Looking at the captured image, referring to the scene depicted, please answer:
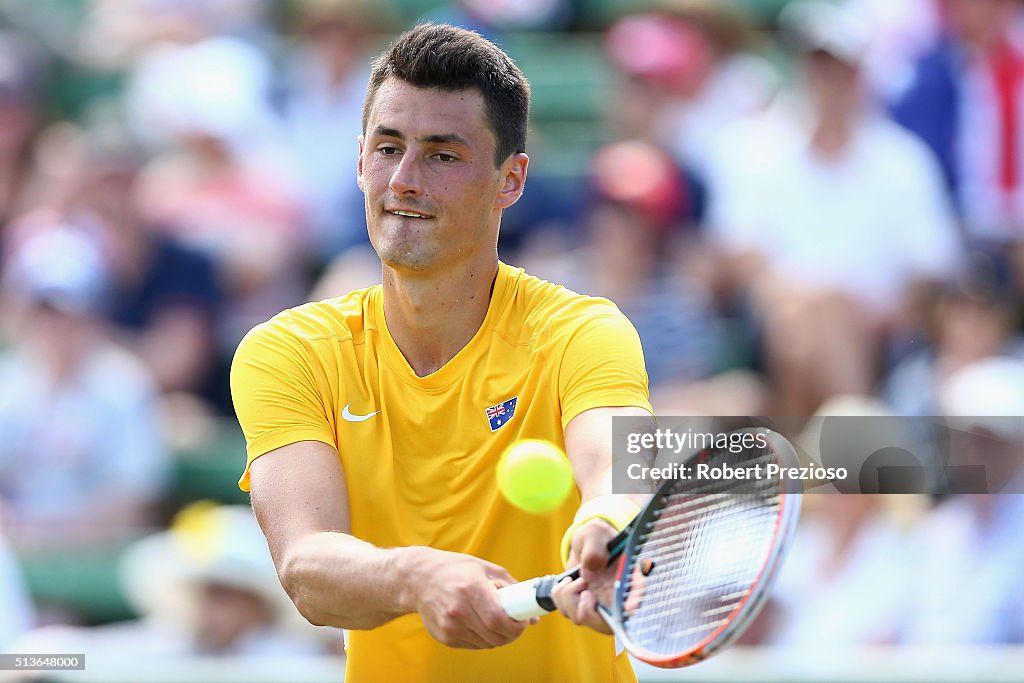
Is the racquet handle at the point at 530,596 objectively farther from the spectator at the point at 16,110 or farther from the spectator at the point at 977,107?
the spectator at the point at 16,110

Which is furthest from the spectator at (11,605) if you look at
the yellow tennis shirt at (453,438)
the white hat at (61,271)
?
the yellow tennis shirt at (453,438)

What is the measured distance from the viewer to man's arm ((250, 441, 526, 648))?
2.80 metres

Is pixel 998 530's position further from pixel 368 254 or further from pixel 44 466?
pixel 44 466

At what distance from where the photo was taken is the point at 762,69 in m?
7.89

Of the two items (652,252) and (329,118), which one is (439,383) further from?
(329,118)

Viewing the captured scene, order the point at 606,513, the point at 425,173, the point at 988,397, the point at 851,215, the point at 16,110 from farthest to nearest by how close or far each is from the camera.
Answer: the point at 16,110 → the point at 851,215 → the point at 988,397 → the point at 425,173 → the point at 606,513

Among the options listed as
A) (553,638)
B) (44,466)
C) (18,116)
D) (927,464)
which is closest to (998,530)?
(927,464)

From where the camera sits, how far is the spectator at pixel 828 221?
633 centimetres

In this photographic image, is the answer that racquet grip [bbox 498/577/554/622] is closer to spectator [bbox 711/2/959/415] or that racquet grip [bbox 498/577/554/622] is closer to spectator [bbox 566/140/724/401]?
spectator [bbox 566/140/724/401]

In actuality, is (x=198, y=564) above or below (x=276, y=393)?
above

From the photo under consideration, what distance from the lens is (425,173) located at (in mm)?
3322

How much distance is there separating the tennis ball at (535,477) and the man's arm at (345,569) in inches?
12.1

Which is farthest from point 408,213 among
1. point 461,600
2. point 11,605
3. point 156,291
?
point 156,291

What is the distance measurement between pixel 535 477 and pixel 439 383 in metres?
0.38
